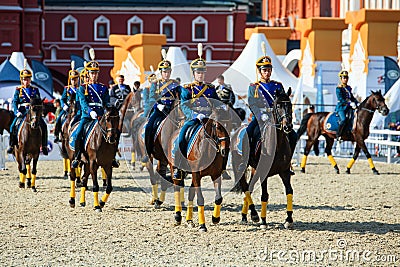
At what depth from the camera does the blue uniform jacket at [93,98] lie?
53.2ft

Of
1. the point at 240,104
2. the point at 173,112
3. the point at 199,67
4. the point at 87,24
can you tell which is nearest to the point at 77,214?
the point at 173,112

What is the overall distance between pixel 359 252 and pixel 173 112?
468 centimetres

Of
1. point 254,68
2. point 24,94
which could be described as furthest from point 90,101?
point 254,68

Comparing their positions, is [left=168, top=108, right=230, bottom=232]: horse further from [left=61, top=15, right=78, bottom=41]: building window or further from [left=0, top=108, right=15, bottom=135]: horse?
[left=61, top=15, right=78, bottom=41]: building window

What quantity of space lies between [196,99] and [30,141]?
6522 mm

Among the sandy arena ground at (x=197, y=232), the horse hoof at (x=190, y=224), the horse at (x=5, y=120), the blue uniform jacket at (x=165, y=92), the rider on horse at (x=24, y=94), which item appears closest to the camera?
the sandy arena ground at (x=197, y=232)

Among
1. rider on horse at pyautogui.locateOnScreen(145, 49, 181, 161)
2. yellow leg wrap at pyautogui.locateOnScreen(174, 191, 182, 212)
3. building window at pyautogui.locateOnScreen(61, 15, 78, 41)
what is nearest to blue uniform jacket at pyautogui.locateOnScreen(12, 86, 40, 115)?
rider on horse at pyautogui.locateOnScreen(145, 49, 181, 161)

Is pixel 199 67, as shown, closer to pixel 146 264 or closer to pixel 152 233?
pixel 152 233

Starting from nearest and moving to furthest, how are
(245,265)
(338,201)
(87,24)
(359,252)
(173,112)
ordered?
(245,265)
(359,252)
(173,112)
(338,201)
(87,24)

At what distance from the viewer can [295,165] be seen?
26.5 m

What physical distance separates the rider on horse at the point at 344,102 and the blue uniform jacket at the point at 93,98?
854cm

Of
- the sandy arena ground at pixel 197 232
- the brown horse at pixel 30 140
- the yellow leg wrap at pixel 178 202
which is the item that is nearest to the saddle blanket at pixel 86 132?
the sandy arena ground at pixel 197 232

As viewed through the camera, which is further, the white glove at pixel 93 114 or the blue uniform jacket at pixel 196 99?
the white glove at pixel 93 114

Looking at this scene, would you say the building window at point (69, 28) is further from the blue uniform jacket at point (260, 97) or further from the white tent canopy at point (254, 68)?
the blue uniform jacket at point (260, 97)
